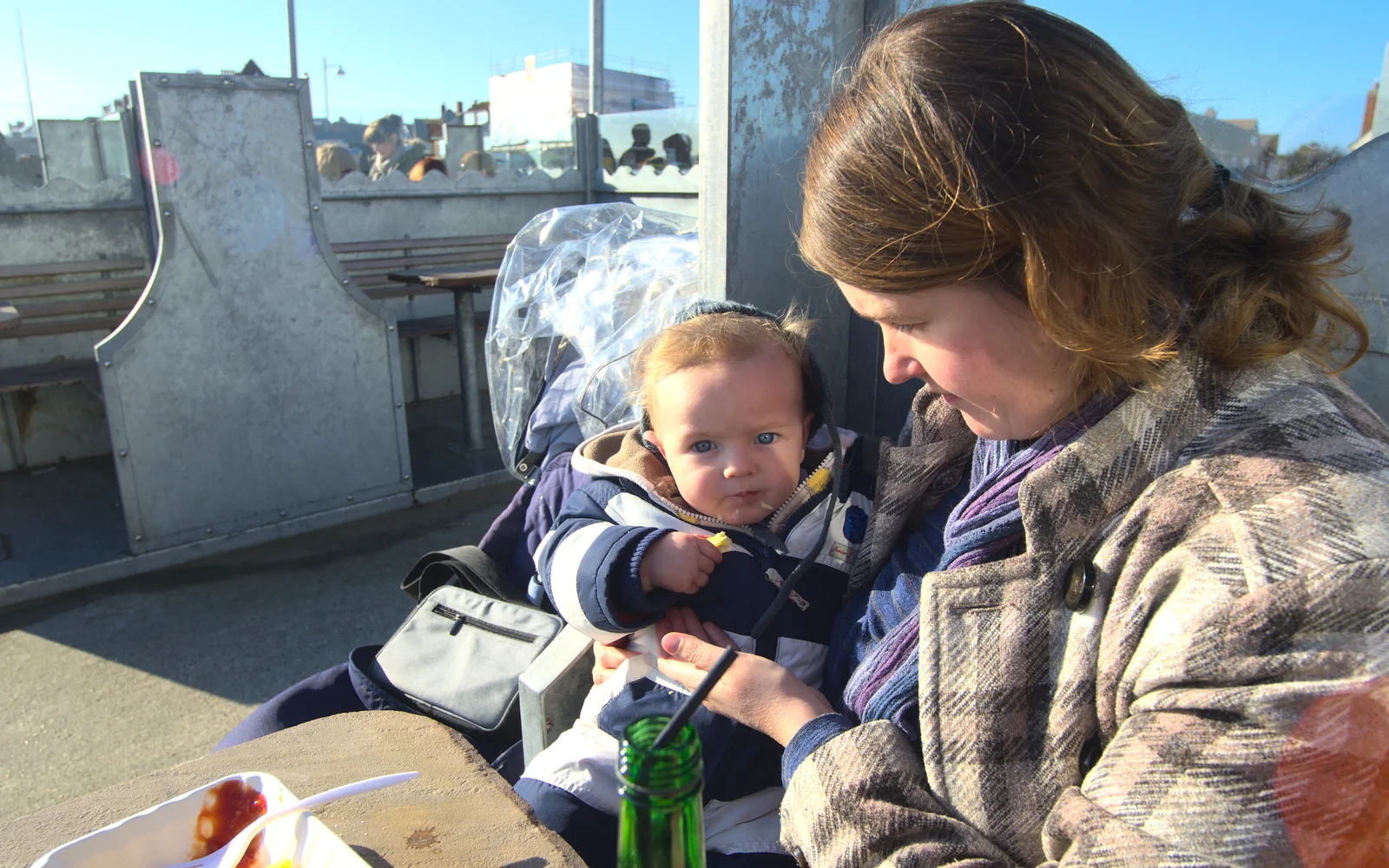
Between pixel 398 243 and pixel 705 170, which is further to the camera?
pixel 398 243

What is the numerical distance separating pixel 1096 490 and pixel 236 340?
12.6 ft

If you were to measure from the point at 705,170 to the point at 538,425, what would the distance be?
0.85m

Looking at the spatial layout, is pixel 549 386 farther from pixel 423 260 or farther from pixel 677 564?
pixel 423 260

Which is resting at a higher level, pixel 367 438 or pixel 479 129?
pixel 479 129

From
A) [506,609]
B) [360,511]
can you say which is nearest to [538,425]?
[506,609]

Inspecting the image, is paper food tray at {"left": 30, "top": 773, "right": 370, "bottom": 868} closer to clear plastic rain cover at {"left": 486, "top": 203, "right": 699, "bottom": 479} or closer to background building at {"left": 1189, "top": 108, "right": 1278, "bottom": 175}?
clear plastic rain cover at {"left": 486, "top": 203, "right": 699, "bottom": 479}

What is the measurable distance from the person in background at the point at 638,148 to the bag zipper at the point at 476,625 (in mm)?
5699

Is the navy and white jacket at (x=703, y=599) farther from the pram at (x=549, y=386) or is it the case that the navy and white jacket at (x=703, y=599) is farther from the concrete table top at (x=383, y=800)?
the concrete table top at (x=383, y=800)

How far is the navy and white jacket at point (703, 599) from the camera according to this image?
1.53 meters

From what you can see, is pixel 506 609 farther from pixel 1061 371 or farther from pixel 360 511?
pixel 360 511

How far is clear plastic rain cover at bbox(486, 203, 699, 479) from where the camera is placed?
2541mm

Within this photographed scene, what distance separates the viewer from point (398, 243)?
642 cm

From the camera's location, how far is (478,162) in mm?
7207

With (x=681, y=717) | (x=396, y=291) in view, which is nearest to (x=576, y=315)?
(x=681, y=717)
